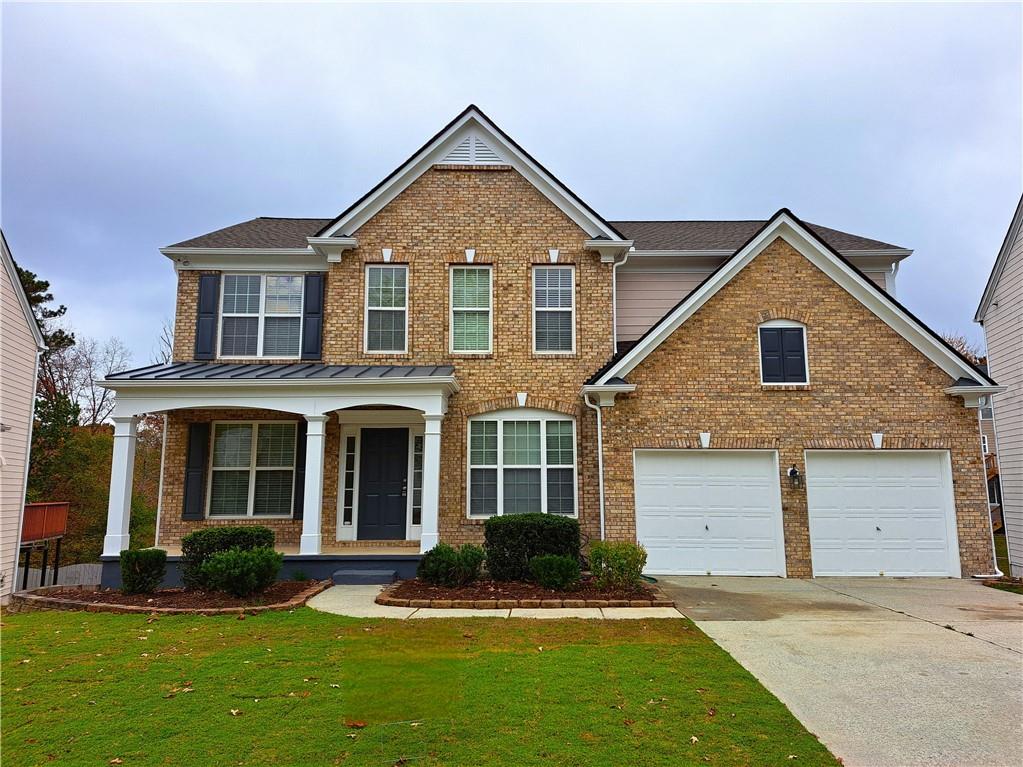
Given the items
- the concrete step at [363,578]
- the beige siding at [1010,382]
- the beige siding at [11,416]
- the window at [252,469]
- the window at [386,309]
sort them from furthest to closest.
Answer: the window at [386,309]
the window at [252,469]
the beige siding at [1010,382]
the beige siding at [11,416]
the concrete step at [363,578]

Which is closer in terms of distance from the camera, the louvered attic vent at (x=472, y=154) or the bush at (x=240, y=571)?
the bush at (x=240, y=571)

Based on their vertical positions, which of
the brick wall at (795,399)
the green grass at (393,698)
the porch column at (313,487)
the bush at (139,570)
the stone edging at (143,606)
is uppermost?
the brick wall at (795,399)

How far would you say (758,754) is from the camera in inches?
161

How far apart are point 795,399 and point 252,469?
11114 millimetres

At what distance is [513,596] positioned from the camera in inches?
358

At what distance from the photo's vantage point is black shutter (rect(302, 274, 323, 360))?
13430mm

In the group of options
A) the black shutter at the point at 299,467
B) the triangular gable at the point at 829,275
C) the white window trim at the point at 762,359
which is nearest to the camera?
the triangular gable at the point at 829,275

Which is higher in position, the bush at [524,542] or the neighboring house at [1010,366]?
the neighboring house at [1010,366]

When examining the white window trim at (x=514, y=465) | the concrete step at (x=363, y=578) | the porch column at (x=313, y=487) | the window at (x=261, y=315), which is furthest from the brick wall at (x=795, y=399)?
the window at (x=261, y=315)

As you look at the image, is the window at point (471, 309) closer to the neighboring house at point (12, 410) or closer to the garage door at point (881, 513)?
the garage door at point (881, 513)

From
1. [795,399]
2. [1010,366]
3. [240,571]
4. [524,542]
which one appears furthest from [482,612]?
[1010,366]

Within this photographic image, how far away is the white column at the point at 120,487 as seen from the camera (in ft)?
36.4

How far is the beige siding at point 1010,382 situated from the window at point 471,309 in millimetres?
10994

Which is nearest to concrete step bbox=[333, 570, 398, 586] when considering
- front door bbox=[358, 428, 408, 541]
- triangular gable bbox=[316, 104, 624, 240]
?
front door bbox=[358, 428, 408, 541]
